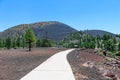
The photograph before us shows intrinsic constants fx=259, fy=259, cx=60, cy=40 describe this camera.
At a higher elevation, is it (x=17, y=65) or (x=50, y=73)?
(x=50, y=73)

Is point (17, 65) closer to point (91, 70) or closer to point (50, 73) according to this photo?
point (91, 70)

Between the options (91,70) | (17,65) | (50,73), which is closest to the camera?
(50,73)

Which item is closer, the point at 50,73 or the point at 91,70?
the point at 50,73

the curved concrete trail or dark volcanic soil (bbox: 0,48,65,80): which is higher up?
the curved concrete trail

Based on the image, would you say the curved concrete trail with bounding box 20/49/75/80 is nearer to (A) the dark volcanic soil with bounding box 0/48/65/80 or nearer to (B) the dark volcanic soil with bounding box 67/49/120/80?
(B) the dark volcanic soil with bounding box 67/49/120/80

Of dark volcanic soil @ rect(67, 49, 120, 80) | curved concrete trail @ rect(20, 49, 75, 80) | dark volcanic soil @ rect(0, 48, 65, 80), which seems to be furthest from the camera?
dark volcanic soil @ rect(67, 49, 120, 80)

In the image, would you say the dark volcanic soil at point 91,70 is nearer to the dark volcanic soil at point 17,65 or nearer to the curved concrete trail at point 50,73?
the curved concrete trail at point 50,73

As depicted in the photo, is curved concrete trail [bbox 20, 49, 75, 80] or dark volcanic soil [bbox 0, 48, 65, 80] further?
dark volcanic soil [bbox 0, 48, 65, 80]

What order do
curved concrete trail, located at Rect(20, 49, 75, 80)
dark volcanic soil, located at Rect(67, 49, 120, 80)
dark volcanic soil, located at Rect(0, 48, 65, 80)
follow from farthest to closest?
1. dark volcanic soil, located at Rect(67, 49, 120, 80)
2. dark volcanic soil, located at Rect(0, 48, 65, 80)
3. curved concrete trail, located at Rect(20, 49, 75, 80)

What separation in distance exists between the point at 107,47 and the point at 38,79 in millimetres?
128832

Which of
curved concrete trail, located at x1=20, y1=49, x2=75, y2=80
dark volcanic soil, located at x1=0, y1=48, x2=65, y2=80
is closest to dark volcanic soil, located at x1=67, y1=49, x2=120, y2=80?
curved concrete trail, located at x1=20, y1=49, x2=75, y2=80

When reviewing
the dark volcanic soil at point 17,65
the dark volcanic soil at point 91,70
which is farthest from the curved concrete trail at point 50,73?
the dark volcanic soil at point 17,65

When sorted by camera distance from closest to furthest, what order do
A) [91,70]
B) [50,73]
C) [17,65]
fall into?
[50,73] < [91,70] < [17,65]

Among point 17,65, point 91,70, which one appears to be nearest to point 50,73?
point 91,70
